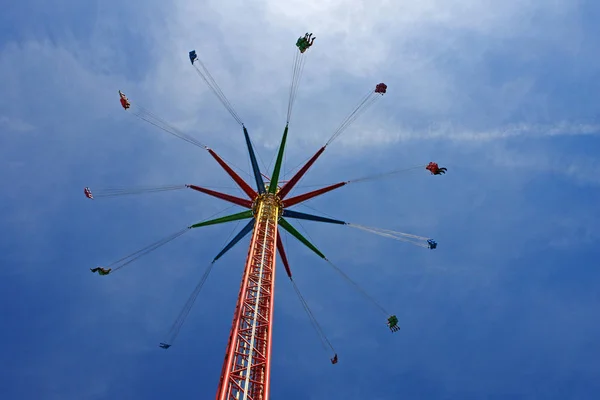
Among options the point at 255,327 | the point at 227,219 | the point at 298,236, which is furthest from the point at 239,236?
the point at 255,327

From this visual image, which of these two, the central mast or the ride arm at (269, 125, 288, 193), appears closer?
the central mast

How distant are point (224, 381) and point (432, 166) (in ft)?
76.1

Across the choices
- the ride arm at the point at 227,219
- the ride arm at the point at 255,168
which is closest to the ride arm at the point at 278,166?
the ride arm at the point at 255,168

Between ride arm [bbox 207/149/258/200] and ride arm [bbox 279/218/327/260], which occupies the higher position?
ride arm [bbox 207/149/258/200]

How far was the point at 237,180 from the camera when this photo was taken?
2961 centimetres

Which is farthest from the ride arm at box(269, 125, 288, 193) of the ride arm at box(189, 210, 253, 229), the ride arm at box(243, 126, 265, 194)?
the ride arm at box(189, 210, 253, 229)

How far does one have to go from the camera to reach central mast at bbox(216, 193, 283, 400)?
17.6 meters

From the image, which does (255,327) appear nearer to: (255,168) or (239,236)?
(239,236)

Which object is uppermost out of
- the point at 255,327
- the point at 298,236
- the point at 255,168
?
the point at 255,168

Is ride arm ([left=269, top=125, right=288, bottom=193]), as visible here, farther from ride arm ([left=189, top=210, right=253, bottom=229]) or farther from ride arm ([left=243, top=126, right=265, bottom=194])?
ride arm ([left=189, top=210, right=253, bottom=229])

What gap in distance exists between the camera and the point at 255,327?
20922mm

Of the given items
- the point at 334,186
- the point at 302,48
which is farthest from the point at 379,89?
the point at 334,186

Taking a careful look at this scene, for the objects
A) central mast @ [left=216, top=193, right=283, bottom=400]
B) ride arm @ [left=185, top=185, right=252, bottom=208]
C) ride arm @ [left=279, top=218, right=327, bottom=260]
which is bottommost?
central mast @ [left=216, top=193, right=283, bottom=400]

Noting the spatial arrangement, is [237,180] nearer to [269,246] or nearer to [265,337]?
[269,246]
